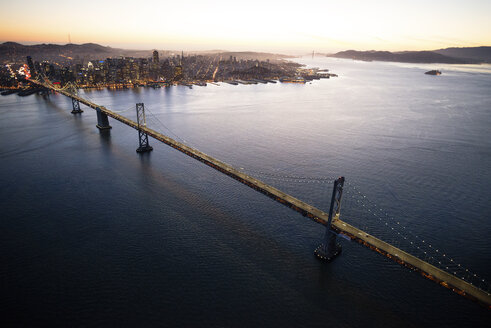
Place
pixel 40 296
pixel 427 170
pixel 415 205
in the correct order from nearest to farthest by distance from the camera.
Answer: pixel 40 296 → pixel 415 205 → pixel 427 170

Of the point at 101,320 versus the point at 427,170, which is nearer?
the point at 101,320

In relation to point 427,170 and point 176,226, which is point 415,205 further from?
point 176,226

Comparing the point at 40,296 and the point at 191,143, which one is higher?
the point at 191,143

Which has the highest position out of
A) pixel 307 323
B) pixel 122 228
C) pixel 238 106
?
pixel 238 106

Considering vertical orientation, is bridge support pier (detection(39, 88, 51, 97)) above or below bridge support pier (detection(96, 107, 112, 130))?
above

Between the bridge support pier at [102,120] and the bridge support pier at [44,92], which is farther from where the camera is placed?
the bridge support pier at [44,92]

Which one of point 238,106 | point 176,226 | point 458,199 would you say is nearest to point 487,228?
point 458,199

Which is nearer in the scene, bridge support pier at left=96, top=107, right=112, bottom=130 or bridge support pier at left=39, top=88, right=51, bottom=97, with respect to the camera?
bridge support pier at left=96, top=107, right=112, bottom=130

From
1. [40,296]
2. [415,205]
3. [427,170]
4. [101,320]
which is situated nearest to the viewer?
[101,320]

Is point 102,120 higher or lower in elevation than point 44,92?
lower

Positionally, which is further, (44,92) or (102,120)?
(44,92)

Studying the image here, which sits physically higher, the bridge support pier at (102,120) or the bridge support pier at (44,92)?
the bridge support pier at (44,92)
